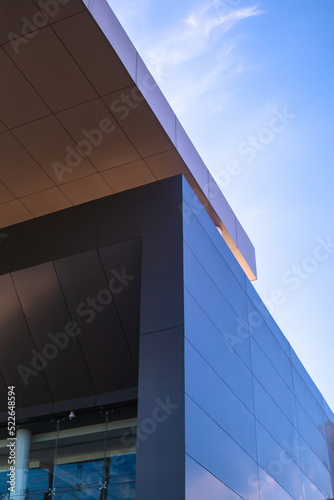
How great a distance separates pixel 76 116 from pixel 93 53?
4.50ft

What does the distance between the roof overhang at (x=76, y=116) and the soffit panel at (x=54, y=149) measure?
0.02m

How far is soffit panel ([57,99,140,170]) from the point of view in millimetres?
11625

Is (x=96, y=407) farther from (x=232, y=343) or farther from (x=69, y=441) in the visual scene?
(x=232, y=343)

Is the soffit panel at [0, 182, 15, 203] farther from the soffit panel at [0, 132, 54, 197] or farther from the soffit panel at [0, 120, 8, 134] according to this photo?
the soffit panel at [0, 120, 8, 134]

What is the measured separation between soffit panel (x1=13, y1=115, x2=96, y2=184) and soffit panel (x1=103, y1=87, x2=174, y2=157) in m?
1.06

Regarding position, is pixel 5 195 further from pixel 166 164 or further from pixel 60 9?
pixel 60 9

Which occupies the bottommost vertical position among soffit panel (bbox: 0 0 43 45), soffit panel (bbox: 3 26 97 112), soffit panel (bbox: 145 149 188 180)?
soffit panel (bbox: 145 149 188 180)

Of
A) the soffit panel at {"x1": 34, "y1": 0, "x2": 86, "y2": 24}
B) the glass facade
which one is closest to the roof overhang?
the soffit panel at {"x1": 34, "y1": 0, "x2": 86, "y2": 24}

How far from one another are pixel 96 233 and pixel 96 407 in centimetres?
341

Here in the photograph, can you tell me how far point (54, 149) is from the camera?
12.4 metres

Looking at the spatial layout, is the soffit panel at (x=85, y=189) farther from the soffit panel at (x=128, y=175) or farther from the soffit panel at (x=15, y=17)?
the soffit panel at (x=15, y=17)

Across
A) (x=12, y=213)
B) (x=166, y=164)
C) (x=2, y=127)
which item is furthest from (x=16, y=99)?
(x=12, y=213)

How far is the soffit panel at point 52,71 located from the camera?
10508 millimetres

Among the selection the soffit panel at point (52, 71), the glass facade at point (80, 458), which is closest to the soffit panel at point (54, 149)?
the soffit panel at point (52, 71)
